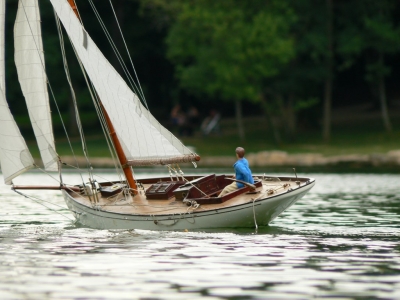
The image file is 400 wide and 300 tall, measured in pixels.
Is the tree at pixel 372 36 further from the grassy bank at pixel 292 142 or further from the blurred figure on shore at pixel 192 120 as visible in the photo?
the blurred figure on shore at pixel 192 120

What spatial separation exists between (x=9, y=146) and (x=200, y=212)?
594 centimetres

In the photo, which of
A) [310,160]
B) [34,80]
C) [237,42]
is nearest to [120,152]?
[34,80]

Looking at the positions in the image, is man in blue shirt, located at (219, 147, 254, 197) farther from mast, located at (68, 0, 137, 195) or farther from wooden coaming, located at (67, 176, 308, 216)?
mast, located at (68, 0, 137, 195)

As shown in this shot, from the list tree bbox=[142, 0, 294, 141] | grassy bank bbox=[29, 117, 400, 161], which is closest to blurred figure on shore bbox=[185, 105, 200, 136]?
grassy bank bbox=[29, 117, 400, 161]

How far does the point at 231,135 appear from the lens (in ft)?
219

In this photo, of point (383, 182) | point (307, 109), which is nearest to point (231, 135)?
point (307, 109)

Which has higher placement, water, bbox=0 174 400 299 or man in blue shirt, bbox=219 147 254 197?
man in blue shirt, bbox=219 147 254 197

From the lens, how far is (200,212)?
76.1ft

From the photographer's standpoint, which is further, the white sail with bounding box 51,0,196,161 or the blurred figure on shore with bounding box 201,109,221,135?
the blurred figure on shore with bounding box 201,109,221,135

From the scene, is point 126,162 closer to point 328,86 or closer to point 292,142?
point 292,142

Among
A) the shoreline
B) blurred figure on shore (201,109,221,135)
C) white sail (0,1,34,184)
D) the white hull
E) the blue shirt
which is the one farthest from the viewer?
blurred figure on shore (201,109,221,135)

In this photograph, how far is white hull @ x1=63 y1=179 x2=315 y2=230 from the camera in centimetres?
2322

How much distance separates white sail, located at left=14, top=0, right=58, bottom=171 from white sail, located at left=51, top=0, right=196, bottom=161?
5.38 feet

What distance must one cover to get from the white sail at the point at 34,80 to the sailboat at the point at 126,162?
A: 27 millimetres
